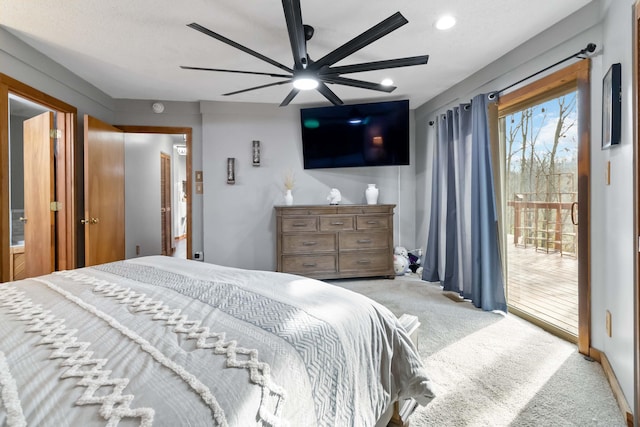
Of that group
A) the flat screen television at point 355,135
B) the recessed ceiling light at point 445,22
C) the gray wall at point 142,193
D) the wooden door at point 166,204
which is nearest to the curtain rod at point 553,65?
the recessed ceiling light at point 445,22

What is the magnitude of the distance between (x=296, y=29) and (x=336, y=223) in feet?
8.86

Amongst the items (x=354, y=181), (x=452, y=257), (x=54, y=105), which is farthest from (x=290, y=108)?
(x=452, y=257)

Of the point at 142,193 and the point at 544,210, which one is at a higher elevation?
the point at 142,193

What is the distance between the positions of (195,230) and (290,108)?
2.20 meters

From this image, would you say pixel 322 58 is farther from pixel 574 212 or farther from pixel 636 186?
pixel 574 212

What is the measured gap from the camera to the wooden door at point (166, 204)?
656cm

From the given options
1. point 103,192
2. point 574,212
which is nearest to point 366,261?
point 574,212

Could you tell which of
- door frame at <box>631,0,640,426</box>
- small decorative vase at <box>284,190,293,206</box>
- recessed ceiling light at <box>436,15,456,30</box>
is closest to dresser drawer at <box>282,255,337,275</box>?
small decorative vase at <box>284,190,293,206</box>

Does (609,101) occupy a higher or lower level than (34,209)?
higher

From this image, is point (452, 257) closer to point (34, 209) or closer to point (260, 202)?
point (260, 202)

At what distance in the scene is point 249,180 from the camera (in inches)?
173

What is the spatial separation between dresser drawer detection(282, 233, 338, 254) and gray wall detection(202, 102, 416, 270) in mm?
528

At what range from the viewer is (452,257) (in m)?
3.63

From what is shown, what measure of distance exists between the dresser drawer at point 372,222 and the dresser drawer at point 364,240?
68 mm
